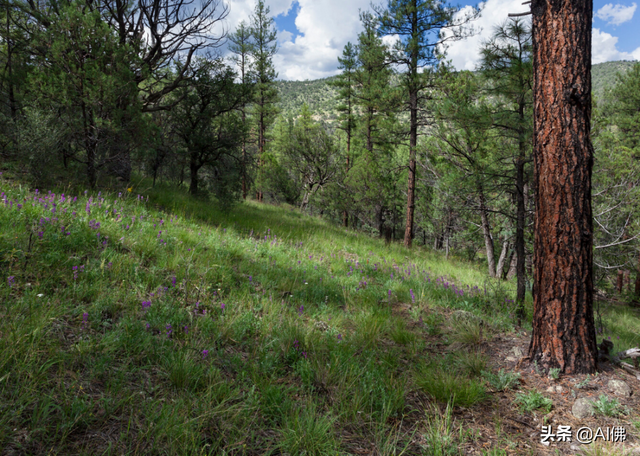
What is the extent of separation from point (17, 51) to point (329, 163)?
1806cm

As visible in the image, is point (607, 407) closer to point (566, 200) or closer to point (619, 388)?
point (619, 388)

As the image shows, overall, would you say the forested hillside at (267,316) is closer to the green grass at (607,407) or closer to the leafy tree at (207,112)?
the green grass at (607,407)

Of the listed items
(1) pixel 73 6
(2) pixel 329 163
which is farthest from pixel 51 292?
(2) pixel 329 163

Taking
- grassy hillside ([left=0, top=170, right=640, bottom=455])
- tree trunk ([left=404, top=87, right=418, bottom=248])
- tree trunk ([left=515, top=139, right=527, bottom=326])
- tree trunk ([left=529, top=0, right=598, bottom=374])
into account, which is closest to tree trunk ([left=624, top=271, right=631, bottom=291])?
tree trunk ([left=404, top=87, right=418, bottom=248])

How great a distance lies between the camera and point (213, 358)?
7.70 feet

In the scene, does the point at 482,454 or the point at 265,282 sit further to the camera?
the point at 265,282

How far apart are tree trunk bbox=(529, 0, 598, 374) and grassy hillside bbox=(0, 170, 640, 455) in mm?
491

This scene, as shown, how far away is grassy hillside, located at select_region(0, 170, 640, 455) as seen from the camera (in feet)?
5.51

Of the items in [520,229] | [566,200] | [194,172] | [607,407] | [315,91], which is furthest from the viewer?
[315,91]

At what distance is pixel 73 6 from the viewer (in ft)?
19.0

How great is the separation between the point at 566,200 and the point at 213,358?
327 cm

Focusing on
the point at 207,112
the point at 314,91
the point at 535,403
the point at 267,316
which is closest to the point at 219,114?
the point at 207,112

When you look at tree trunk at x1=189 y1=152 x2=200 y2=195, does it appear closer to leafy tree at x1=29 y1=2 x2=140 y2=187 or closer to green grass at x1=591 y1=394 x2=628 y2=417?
leafy tree at x1=29 y1=2 x2=140 y2=187

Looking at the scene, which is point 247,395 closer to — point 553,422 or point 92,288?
point 92,288
